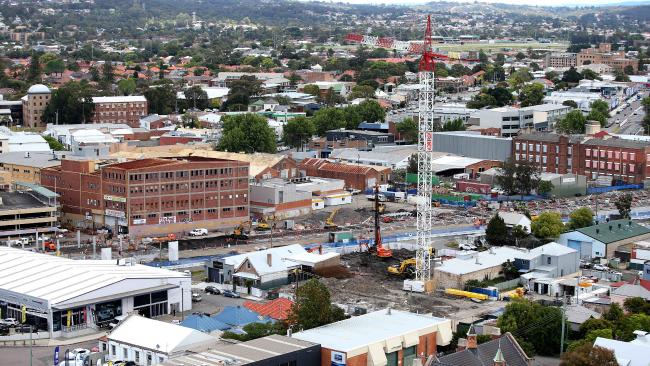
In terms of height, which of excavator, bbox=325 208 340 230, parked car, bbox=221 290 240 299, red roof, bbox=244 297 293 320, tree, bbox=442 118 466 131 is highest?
tree, bbox=442 118 466 131

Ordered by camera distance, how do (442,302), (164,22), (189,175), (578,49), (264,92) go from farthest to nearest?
1. (164,22)
2. (578,49)
3. (264,92)
4. (189,175)
5. (442,302)

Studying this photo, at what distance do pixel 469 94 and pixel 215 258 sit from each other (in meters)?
47.2

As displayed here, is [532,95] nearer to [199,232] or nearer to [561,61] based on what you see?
[561,61]

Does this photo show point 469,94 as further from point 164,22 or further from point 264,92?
point 164,22

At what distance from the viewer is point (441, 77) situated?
8038cm

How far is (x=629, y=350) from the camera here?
17.6 m

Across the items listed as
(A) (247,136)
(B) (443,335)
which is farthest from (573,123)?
(B) (443,335)

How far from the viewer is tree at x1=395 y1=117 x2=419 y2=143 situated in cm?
5162

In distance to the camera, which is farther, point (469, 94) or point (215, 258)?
point (469, 94)

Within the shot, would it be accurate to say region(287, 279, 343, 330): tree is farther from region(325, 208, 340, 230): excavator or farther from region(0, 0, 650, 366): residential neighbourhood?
region(325, 208, 340, 230): excavator

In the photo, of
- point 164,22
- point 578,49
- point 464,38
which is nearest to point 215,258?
point 578,49

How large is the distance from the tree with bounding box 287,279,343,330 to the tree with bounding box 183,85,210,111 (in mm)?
44668

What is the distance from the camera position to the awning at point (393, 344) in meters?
19.2

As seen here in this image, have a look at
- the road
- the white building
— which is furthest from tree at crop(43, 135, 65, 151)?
the white building
